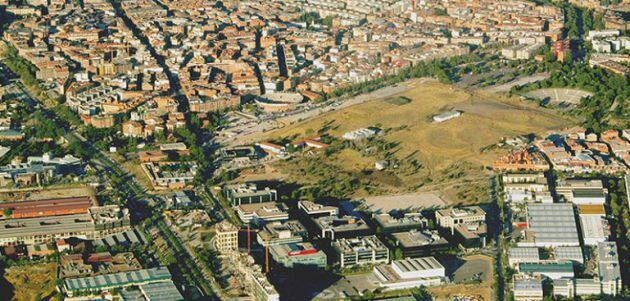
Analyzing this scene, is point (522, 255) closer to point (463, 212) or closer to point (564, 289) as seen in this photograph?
point (564, 289)

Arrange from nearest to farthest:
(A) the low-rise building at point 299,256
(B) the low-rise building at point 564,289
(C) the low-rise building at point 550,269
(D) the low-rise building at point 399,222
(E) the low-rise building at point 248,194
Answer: (B) the low-rise building at point 564,289 → (C) the low-rise building at point 550,269 → (A) the low-rise building at point 299,256 → (D) the low-rise building at point 399,222 → (E) the low-rise building at point 248,194

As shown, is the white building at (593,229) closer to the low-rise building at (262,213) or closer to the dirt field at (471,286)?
the dirt field at (471,286)

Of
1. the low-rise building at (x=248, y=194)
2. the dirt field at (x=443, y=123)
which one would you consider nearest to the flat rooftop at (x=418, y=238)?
the low-rise building at (x=248, y=194)

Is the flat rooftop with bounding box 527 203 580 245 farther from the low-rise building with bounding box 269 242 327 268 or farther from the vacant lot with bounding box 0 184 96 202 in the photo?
the vacant lot with bounding box 0 184 96 202

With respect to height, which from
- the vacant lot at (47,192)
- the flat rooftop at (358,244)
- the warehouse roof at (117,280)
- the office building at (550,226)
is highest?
the office building at (550,226)

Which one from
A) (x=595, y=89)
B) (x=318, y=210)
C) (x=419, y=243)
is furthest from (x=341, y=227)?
(x=595, y=89)

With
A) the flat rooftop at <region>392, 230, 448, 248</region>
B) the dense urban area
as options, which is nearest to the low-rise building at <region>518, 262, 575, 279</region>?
the dense urban area
